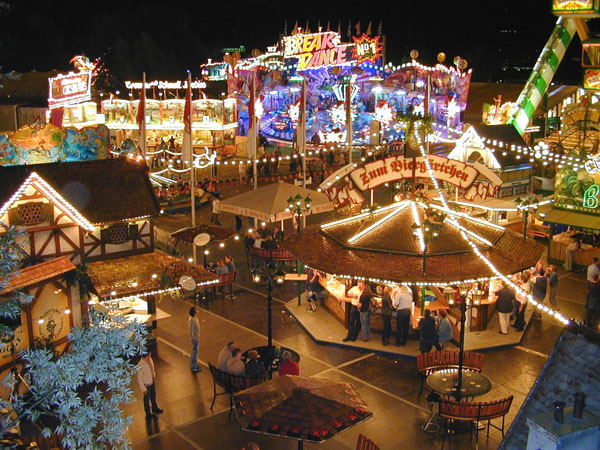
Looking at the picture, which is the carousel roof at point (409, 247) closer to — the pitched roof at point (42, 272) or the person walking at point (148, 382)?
the person walking at point (148, 382)

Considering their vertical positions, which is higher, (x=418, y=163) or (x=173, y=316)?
(x=418, y=163)

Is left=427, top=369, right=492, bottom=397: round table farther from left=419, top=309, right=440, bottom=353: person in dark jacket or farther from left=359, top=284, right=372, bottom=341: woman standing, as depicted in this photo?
left=359, top=284, right=372, bottom=341: woman standing

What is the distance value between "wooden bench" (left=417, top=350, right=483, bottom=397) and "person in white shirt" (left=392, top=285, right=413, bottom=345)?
2.18 meters

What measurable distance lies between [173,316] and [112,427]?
425 inches

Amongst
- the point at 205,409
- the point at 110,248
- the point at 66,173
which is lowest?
the point at 205,409

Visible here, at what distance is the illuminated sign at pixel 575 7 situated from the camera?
23.1m

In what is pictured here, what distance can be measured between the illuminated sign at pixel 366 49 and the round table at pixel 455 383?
32890 millimetres

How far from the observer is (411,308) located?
15656mm

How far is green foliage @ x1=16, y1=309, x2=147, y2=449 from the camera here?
627cm

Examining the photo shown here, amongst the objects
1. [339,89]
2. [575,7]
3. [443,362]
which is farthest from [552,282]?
[339,89]

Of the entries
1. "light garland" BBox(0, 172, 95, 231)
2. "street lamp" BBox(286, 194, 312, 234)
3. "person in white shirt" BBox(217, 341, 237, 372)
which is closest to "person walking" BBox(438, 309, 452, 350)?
"street lamp" BBox(286, 194, 312, 234)

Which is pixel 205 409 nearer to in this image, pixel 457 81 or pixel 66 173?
pixel 66 173

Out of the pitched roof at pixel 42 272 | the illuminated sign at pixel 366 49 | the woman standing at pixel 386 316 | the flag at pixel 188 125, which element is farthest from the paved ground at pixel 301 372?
the illuminated sign at pixel 366 49

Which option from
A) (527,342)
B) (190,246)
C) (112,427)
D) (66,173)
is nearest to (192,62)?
(190,246)
